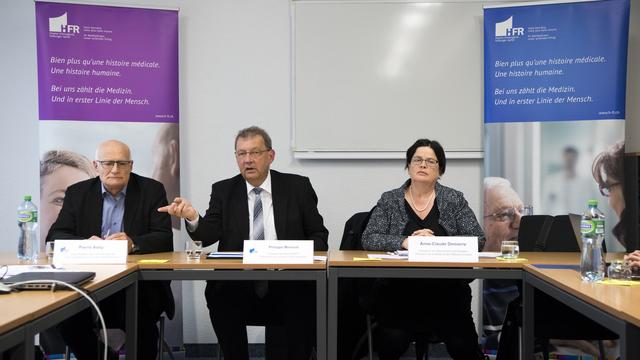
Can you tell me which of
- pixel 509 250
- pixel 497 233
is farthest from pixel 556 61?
pixel 509 250

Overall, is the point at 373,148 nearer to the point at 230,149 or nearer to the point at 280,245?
the point at 230,149

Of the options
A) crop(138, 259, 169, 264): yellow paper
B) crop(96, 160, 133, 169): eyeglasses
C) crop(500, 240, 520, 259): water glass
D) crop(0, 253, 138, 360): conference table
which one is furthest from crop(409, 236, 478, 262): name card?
crop(96, 160, 133, 169): eyeglasses

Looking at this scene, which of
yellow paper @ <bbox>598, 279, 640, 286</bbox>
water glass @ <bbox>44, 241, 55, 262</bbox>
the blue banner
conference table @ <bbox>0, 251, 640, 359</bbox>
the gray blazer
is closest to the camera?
yellow paper @ <bbox>598, 279, 640, 286</bbox>

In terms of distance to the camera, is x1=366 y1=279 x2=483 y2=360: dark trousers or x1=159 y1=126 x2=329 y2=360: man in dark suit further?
x1=159 y1=126 x2=329 y2=360: man in dark suit

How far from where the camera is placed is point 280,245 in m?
2.54

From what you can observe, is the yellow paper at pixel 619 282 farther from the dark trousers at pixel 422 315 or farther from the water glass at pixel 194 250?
the water glass at pixel 194 250

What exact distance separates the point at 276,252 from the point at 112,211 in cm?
110

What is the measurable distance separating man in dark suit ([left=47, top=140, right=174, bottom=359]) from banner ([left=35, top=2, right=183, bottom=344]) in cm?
93

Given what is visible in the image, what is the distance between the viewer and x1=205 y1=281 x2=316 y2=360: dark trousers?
284cm

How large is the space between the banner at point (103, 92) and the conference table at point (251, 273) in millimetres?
1609

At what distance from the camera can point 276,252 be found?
2537 millimetres

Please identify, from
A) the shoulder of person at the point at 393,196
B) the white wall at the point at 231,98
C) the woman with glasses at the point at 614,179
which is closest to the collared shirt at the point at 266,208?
the shoulder of person at the point at 393,196

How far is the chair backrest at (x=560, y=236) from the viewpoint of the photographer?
10.6 feet

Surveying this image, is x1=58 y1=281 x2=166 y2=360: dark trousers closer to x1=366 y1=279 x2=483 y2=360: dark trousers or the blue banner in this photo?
x1=366 y1=279 x2=483 y2=360: dark trousers
